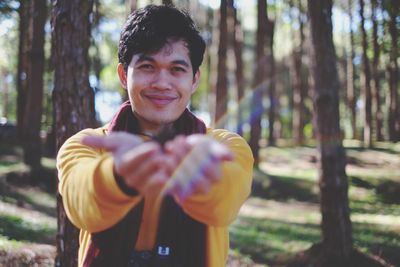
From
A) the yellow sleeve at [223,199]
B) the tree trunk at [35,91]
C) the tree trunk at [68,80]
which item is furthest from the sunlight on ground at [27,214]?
the yellow sleeve at [223,199]

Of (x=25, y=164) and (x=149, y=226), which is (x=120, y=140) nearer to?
(x=149, y=226)

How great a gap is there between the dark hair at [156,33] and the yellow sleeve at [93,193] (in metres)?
0.61

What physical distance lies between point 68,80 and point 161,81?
7.35 ft

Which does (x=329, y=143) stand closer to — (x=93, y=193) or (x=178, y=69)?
(x=178, y=69)

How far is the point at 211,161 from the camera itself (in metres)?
1.07

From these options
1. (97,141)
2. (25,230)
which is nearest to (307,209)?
(25,230)

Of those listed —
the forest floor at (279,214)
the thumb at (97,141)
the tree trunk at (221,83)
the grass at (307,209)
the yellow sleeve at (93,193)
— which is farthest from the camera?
the tree trunk at (221,83)

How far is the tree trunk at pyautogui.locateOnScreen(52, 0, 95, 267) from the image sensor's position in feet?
12.5

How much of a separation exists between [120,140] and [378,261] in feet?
18.7

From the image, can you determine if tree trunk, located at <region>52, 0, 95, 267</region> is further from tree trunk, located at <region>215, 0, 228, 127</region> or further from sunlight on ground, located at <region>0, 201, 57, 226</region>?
tree trunk, located at <region>215, 0, 228, 127</region>

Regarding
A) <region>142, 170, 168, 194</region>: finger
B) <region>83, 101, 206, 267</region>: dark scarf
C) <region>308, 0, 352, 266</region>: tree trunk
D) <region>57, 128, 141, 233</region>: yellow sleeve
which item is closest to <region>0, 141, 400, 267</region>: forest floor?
<region>308, 0, 352, 266</region>: tree trunk

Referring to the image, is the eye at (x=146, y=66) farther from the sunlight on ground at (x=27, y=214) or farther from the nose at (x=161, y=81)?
the sunlight on ground at (x=27, y=214)

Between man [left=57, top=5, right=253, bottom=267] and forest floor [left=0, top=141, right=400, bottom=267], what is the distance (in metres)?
3.94

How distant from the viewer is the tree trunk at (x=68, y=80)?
3.82 metres
